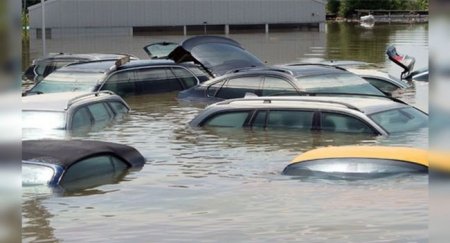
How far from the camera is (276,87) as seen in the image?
1711 cm

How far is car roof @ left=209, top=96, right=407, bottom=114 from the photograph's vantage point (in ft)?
40.9

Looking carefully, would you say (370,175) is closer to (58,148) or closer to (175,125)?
(58,148)

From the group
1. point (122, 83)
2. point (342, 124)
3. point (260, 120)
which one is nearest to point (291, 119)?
point (260, 120)

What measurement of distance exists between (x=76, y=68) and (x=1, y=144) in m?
19.6

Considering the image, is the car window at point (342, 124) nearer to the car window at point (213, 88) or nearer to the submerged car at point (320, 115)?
the submerged car at point (320, 115)

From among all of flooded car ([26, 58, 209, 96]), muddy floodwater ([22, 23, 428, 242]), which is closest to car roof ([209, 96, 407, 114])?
muddy floodwater ([22, 23, 428, 242])

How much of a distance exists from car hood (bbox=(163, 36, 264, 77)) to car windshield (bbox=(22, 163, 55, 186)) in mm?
13617

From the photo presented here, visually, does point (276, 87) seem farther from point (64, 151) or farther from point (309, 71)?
point (64, 151)

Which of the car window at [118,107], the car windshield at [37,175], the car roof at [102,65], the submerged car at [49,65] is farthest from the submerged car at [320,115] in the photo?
the submerged car at [49,65]

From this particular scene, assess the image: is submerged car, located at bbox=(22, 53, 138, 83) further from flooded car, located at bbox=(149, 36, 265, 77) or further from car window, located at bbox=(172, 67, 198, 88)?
car window, located at bbox=(172, 67, 198, 88)

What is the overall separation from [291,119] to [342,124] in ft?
2.93

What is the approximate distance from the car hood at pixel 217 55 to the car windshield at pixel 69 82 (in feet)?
11.9

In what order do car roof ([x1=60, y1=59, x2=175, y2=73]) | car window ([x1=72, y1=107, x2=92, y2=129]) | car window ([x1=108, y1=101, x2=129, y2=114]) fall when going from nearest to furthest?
1. car window ([x1=72, y1=107, x2=92, y2=129])
2. car window ([x1=108, y1=101, x2=129, y2=114])
3. car roof ([x1=60, y1=59, x2=175, y2=73])

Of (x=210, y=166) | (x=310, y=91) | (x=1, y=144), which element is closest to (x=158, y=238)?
(x=210, y=166)
